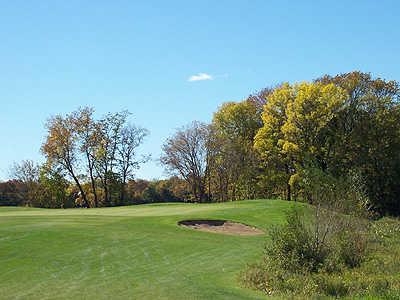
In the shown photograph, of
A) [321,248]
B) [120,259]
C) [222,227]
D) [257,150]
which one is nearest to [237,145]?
[257,150]

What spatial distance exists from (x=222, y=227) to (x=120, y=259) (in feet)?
44.2

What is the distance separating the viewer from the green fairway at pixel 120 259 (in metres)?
14.5

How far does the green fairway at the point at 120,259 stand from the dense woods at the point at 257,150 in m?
25.3

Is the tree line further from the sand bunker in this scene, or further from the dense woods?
the sand bunker

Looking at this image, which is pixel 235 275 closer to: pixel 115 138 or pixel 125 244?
pixel 125 244

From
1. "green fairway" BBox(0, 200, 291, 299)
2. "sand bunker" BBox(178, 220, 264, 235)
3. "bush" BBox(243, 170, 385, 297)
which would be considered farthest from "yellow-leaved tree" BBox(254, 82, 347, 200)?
"bush" BBox(243, 170, 385, 297)

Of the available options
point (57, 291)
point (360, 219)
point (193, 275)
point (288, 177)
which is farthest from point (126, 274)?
point (288, 177)

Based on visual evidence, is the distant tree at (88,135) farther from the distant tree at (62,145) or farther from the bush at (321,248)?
the bush at (321,248)

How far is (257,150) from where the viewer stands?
63375mm

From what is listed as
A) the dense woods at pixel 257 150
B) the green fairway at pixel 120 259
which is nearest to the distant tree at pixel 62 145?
the dense woods at pixel 257 150

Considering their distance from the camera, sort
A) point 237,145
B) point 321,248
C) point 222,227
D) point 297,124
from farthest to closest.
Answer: point 237,145 < point 297,124 < point 222,227 < point 321,248

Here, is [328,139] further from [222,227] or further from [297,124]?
[222,227]

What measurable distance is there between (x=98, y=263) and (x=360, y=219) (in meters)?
11.0

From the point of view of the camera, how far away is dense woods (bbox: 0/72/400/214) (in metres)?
56.6
